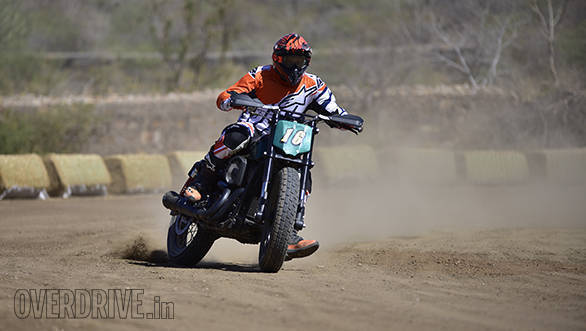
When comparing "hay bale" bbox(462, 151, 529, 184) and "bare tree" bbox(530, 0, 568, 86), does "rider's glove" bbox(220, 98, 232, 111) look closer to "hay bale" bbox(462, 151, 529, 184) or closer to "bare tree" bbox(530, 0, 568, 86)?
"hay bale" bbox(462, 151, 529, 184)

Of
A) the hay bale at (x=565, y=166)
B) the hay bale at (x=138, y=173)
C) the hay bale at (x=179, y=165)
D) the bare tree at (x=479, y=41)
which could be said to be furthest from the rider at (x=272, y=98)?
the bare tree at (x=479, y=41)

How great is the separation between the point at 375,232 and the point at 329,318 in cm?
638

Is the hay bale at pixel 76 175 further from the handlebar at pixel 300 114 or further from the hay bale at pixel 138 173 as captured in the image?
the handlebar at pixel 300 114

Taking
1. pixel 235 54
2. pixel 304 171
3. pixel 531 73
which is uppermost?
pixel 235 54

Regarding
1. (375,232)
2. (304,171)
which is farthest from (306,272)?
(375,232)

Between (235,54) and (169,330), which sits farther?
(235,54)

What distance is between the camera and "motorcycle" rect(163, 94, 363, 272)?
6.45 metres

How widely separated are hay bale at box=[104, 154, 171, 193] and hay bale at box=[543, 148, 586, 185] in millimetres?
9298

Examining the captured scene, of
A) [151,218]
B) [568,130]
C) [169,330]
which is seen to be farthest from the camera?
[568,130]

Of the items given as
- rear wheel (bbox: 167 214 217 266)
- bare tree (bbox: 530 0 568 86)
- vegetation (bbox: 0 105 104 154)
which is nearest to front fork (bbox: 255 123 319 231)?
rear wheel (bbox: 167 214 217 266)

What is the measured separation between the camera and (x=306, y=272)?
22.4ft

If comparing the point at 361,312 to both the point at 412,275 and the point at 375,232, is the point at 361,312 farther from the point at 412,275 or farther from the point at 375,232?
the point at 375,232

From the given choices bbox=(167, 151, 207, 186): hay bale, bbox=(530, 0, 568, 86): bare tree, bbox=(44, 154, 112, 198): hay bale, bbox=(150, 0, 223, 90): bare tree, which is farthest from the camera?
bbox=(150, 0, 223, 90): bare tree

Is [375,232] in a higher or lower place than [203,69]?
lower
